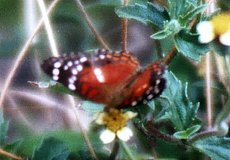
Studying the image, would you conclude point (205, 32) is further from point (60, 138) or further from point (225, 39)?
point (60, 138)

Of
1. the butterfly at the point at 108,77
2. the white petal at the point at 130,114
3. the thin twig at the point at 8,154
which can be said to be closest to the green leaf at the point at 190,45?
the butterfly at the point at 108,77

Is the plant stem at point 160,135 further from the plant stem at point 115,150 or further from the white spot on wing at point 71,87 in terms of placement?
the white spot on wing at point 71,87

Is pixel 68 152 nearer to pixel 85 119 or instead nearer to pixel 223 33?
pixel 85 119

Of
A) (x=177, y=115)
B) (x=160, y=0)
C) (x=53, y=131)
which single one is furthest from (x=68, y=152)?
(x=160, y=0)

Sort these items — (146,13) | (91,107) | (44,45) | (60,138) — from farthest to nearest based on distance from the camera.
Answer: (44,45)
(60,138)
(146,13)
(91,107)

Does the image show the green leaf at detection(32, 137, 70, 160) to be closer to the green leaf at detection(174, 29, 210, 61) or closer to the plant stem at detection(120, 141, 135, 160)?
the plant stem at detection(120, 141, 135, 160)

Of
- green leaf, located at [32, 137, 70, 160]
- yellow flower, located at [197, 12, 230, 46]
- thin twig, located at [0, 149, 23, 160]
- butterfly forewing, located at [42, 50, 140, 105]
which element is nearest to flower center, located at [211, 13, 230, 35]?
yellow flower, located at [197, 12, 230, 46]

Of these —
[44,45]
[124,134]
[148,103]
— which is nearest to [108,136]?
[124,134]
